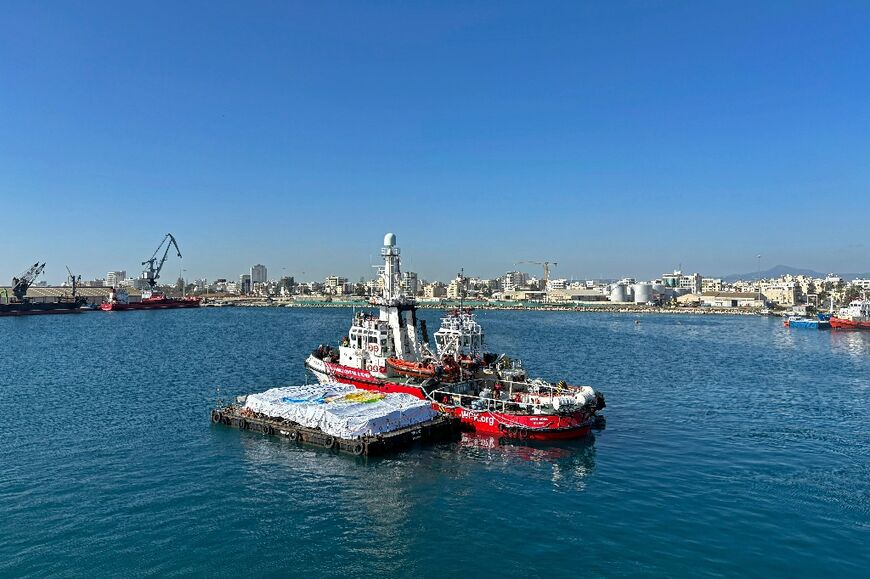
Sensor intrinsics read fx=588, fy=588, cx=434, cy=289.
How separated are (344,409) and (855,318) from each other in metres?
171

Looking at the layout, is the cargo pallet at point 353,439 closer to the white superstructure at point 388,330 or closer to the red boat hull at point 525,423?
Answer: the red boat hull at point 525,423

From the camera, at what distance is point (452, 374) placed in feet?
167

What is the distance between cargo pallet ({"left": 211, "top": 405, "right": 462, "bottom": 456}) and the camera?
3816 centimetres

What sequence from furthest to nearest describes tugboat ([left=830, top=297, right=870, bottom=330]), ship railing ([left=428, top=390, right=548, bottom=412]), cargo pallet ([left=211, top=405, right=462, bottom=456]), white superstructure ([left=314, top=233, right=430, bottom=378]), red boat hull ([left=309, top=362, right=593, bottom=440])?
1. tugboat ([left=830, top=297, right=870, bottom=330])
2. white superstructure ([left=314, top=233, right=430, bottom=378])
3. ship railing ([left=428, top=390, right=548, bottom=412])
4. red boat hull ([left=309, top=362, right=593, bottom=440])
5. cargo pallet ([left=211, top=405, right=462, bottom=456])

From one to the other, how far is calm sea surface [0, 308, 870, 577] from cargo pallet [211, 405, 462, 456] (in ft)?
3.31

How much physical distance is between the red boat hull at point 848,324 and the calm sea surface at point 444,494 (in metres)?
118

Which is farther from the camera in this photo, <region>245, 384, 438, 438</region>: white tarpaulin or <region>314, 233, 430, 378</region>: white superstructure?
<region>314, 233, 430, 378</region>: white superstructure

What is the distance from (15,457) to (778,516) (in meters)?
44.3

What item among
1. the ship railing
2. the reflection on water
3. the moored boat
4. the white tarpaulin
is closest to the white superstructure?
the ship railing

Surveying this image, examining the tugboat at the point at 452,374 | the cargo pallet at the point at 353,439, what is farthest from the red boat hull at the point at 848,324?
the cargo pallet at the point at 353,439

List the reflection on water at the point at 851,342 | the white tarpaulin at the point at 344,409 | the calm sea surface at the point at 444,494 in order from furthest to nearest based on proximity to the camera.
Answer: the reflection on water at the point at 851,342 → the white tarpaulin at the point at 344,409 → the calm sea surface at the point at 444,494

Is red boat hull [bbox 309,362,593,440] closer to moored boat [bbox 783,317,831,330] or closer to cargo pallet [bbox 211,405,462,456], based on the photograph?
cargo pallet [bbox 211,405,462,456]

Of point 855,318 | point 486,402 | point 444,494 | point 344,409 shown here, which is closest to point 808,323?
point 855,318

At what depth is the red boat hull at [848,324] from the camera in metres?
158
